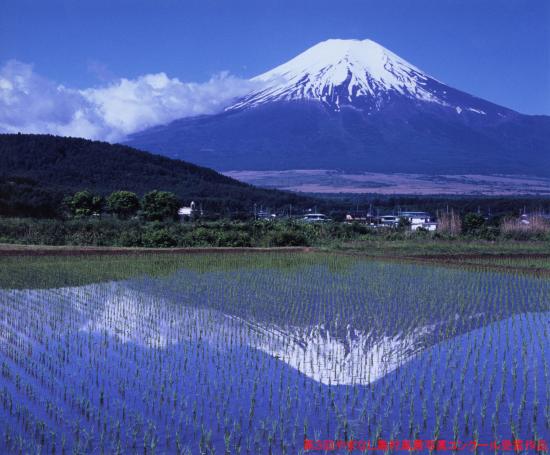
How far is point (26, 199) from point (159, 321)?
3395 centimetres

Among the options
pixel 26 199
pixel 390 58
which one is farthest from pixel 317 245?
pixel 390 58

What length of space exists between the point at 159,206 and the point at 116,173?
1234 inches

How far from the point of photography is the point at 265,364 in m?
7.10

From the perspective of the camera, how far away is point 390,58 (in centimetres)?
13962

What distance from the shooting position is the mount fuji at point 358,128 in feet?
375

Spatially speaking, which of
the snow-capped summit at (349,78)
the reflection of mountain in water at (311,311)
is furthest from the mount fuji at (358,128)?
the reflection of mountain in water at (311,311)

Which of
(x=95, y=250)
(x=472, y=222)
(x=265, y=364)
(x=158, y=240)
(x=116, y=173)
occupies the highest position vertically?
(x=116, y=173)

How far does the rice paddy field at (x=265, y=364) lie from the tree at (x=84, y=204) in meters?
28.2

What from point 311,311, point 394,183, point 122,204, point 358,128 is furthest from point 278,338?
point 358,128

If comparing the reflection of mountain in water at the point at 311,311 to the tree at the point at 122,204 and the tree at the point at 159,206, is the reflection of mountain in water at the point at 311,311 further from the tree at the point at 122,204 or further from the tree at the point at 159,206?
the tree at the point at 122,204

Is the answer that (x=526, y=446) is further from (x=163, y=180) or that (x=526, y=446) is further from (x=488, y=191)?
(x=488, y=191)

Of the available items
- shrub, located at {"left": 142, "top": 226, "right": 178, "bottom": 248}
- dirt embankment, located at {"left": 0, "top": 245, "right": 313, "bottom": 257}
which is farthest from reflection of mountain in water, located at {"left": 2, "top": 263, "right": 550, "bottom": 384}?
shrub, located at {"left": 142, "top": 226, "right": 178, "bottom": 248}

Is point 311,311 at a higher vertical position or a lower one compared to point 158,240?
lower

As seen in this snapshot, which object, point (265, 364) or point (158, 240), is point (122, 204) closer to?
point (158, 240)
